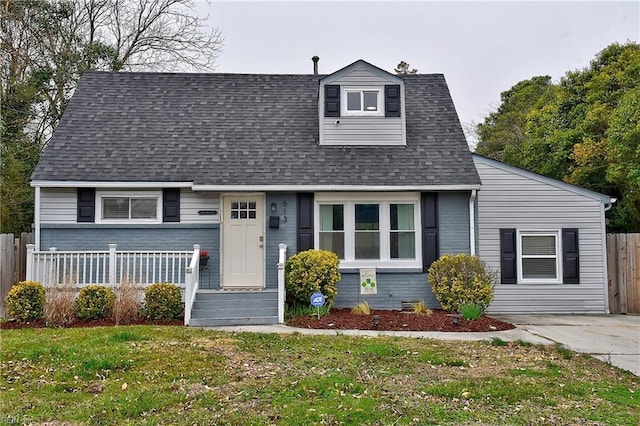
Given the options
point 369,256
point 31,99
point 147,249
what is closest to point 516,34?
point 369,256

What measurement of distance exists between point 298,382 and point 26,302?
19.1 feet

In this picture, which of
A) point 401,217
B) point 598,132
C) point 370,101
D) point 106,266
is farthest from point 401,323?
point 598,132

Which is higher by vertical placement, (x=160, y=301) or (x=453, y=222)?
(x=453, y=222)

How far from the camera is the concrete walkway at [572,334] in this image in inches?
276

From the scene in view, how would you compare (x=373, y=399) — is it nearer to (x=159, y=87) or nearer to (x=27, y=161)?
(x=159, y=87)

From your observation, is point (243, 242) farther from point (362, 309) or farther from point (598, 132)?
point (598, 132)

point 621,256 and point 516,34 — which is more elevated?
point 516,34

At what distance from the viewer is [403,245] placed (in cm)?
1078

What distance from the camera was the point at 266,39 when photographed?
18688 mm

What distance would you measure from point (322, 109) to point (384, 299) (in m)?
4.50

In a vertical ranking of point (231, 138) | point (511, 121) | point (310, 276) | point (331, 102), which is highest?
point (511, 121)

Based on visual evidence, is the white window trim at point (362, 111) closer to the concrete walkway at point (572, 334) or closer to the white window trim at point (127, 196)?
the white window trim at point (127, 196)

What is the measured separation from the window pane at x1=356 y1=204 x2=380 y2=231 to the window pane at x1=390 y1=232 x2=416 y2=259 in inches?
17.6

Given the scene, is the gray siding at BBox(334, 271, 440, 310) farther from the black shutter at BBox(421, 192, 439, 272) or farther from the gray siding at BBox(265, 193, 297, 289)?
the gray siding at BBox(265, 193, 297, 289)
